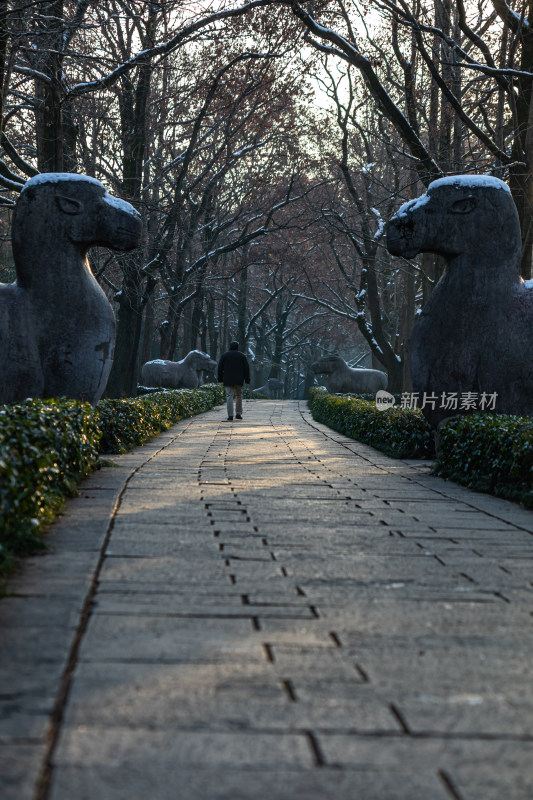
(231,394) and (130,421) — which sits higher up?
(231,394)

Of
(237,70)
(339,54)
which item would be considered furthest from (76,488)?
(237,70)

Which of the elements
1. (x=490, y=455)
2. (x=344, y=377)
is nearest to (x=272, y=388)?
(x=344, y=377)

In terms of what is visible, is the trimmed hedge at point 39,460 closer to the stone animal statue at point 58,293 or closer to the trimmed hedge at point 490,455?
the stone animal statue at point 58,293

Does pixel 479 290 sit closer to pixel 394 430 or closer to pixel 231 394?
pixel 394 430

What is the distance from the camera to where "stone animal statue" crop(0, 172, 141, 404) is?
9.14 metres

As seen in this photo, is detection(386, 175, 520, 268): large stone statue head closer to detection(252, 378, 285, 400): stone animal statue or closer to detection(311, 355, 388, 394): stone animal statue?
detection(311, 355, 388, 394): stone animal statue

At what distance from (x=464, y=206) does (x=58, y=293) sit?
5.14m

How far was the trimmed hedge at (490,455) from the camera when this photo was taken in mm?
7035

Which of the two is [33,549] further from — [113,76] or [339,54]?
[339,54]

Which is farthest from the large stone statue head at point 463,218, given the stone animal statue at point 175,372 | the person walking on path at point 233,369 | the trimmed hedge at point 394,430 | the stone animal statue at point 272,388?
the stone animal statue at point 272,388

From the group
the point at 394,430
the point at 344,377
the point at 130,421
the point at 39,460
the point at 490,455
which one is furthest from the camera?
the point at 344,377

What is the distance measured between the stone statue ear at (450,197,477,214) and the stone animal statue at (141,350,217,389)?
20.3m

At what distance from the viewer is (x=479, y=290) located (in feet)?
31.9

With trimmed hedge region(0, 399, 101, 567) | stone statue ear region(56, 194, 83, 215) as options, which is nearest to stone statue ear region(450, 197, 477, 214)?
stone statue ear region(56, 194, 83, 215)
